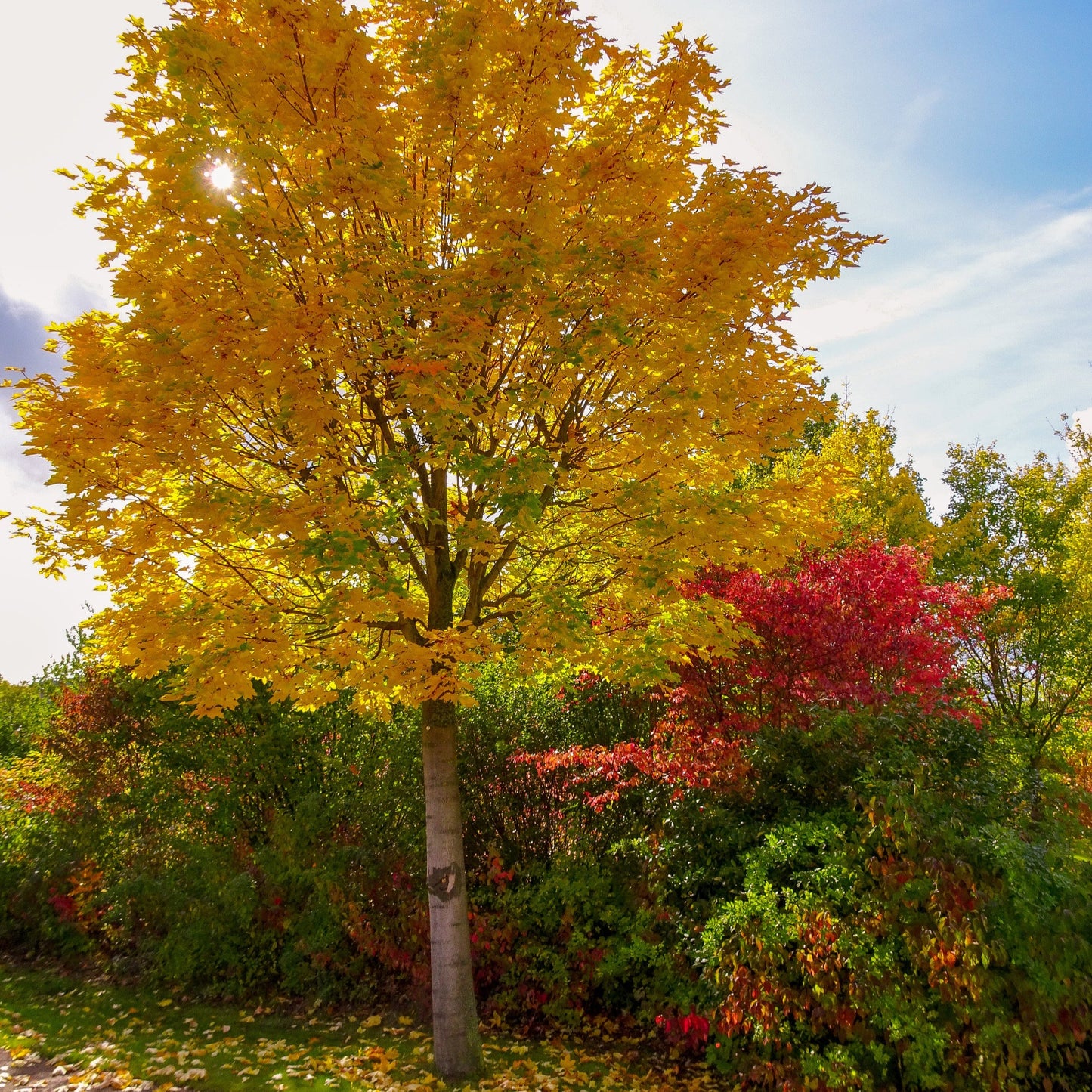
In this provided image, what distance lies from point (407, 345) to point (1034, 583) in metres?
14.4

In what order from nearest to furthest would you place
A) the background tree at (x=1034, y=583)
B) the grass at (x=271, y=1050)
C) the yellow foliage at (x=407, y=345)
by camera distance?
1. the yellow foliage at (x=407, y=345)
2. the grass at (x=271, y=1050)
3. the background tree at (x=1034, y=583)

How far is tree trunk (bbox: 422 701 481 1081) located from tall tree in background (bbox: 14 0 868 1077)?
26 millimetres

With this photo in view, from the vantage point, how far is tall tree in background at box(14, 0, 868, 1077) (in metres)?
5.21

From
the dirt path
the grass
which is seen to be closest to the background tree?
the grass

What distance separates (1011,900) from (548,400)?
15.0 ft

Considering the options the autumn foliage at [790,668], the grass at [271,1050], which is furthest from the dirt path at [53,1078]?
the autumn foliage at [790,668]

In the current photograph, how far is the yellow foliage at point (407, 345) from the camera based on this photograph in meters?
5.21

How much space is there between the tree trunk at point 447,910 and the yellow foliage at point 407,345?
1050 millimetres

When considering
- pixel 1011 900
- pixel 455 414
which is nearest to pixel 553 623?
pixel 455 414

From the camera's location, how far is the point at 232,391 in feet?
18.7

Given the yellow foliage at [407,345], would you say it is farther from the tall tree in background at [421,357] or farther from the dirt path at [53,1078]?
the dirt path at [53,1078]

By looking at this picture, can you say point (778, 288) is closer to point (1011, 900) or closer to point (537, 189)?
point (537, 189)

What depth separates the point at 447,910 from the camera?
6.52 metres

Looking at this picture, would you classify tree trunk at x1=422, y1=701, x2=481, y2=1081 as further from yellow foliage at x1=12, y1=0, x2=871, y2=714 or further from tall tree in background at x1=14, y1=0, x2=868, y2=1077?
yellow foliage at x1=12, y1=0, x2=871, y2=714
